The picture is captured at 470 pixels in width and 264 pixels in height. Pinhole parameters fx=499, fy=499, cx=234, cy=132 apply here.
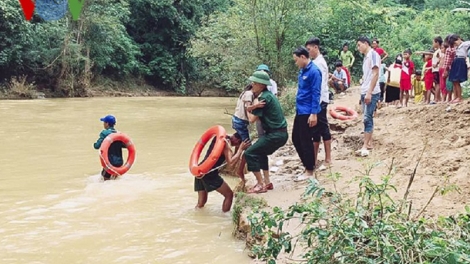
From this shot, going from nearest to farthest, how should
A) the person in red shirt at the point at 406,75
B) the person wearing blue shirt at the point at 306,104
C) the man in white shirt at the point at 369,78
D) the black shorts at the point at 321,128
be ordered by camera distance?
the person wearing blue shirt at the point at 306,104
the black shorts at the point at 321,128
the man in white shirt at the point at 369,78
the person in red shirt at the point at 406,75

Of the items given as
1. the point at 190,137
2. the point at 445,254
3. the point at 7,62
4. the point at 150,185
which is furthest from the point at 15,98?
the point at 445,254

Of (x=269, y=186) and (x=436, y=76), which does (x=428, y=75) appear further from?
(x=269, y=186)

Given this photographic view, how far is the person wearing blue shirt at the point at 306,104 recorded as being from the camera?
19.1 feet

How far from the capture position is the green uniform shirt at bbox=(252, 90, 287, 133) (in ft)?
19.2

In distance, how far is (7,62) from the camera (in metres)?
25.6

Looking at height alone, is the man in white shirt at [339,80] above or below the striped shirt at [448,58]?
below

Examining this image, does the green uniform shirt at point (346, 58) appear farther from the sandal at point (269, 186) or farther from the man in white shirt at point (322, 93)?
the sandal at point (269, 186)

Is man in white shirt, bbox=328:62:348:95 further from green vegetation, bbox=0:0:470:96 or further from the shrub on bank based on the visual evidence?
green vegetation, bbox=0:0:470:96

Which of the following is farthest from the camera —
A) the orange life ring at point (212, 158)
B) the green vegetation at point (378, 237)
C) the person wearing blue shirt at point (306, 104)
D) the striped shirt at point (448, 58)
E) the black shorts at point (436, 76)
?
the black shorts at point (436, 76)

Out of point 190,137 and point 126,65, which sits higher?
point 126,65

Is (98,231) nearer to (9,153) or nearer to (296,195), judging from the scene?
(296,195)

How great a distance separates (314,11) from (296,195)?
11.9m

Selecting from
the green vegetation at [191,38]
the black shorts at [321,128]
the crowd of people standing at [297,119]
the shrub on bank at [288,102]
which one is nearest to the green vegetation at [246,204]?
the crowd of people standing at [297,119]

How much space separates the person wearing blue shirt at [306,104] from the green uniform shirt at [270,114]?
268 mm
